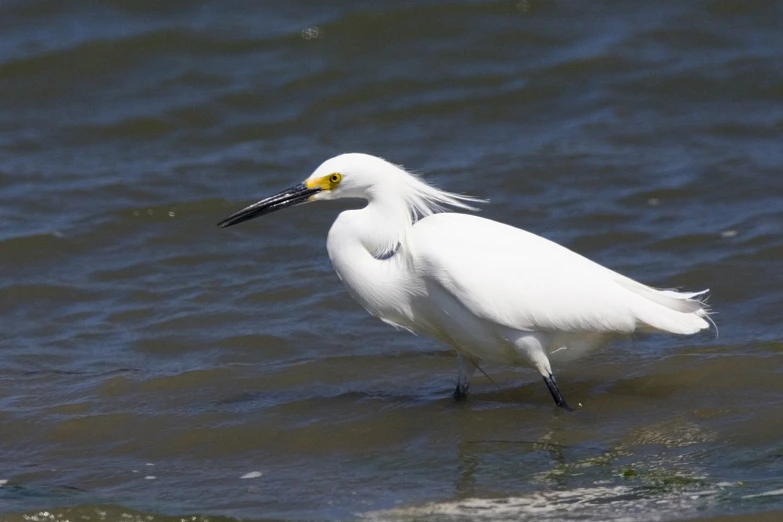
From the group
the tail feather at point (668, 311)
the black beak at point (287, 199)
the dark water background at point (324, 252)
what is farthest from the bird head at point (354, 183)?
the tail feather at point (668, 311)

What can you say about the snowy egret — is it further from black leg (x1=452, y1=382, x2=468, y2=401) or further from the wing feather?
black leg (x1=452, y1=382, x2=468, y2=401)

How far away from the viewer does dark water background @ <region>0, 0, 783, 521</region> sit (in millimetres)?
5328

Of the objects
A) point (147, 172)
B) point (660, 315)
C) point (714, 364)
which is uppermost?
point (147, 172)

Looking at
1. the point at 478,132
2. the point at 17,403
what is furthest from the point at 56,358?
the point at 478,132

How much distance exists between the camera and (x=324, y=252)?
9.19 m

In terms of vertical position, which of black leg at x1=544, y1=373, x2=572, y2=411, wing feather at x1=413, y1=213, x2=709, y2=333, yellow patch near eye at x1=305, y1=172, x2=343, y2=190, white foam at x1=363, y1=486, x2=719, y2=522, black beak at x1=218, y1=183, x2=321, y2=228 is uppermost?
yellow patch near eye at x1=305, y1=172, x2=343, y2=190

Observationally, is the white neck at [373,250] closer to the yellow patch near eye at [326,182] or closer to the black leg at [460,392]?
the yellow patch near eye at [326,182]

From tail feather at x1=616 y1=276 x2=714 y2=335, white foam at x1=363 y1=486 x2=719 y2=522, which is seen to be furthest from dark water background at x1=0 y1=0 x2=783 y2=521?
tail feather at x1=616 y1=276 x2=714 y2=335

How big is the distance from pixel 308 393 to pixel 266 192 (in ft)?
12.7

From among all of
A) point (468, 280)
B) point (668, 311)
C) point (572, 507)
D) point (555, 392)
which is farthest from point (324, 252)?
point (572, 507)

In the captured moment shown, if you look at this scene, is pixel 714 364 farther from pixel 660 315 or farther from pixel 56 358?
pixel 56 358

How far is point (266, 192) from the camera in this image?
10.3 m

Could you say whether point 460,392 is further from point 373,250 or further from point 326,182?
point 326,182

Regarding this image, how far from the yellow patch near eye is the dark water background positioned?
126 cm
